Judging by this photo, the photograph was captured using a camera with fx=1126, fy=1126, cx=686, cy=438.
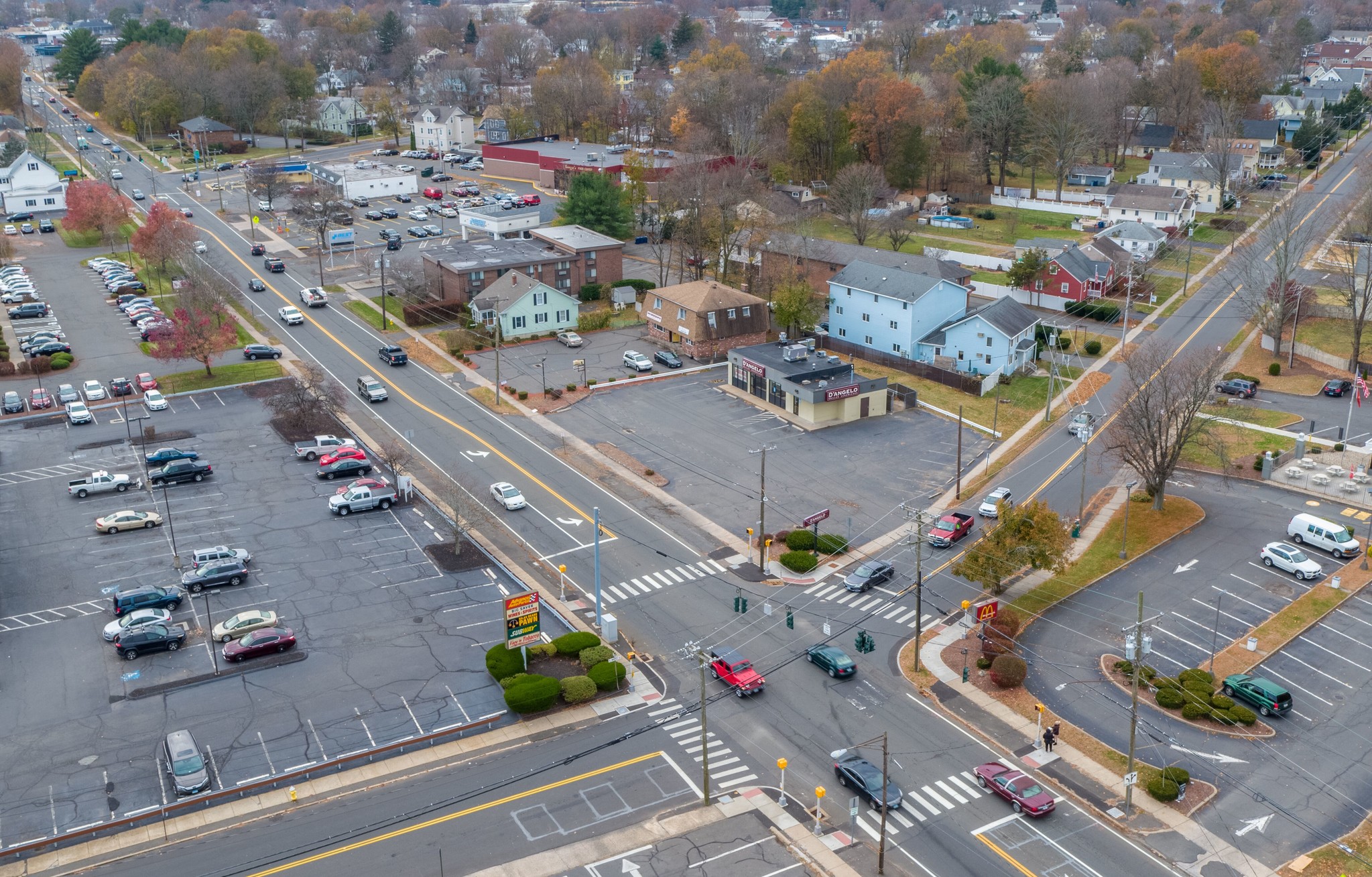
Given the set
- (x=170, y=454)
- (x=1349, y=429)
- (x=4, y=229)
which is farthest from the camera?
(x=4, y=229)

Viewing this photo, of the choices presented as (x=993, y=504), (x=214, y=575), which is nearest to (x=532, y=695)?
(x=214, y=575)

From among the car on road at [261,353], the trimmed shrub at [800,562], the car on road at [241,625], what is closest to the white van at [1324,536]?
the trimmed shrub at [800,562]

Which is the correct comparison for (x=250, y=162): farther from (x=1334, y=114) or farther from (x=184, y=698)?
(x=1334, y=114)

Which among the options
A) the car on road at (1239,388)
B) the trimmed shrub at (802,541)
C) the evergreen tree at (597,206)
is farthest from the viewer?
the evergreen tree at (597,206)

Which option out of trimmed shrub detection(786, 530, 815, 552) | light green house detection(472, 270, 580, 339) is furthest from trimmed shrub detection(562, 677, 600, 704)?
light green house detection(472, 270, 580, 339)

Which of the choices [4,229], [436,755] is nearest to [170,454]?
[436,755]

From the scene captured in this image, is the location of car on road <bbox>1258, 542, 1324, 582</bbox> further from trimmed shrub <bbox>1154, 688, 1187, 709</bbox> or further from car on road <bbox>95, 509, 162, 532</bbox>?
car on road <bbox>95, 509, 162, 532</bbox>

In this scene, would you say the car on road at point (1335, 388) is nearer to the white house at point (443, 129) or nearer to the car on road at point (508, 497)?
the car on road at point (508, 497)
